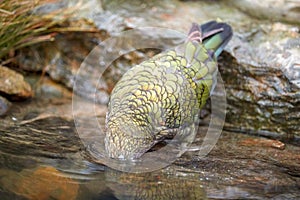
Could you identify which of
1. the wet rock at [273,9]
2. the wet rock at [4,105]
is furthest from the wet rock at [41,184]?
the wet rock at [273,9]

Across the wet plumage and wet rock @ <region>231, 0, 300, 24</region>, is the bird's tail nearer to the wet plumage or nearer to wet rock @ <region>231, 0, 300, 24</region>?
the wet plumage

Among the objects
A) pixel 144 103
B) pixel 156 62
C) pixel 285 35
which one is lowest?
pixel 144 103

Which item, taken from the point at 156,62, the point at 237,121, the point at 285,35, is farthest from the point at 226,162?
the point at 285,35

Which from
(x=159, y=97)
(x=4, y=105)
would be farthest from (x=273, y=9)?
(x=4, y=105)

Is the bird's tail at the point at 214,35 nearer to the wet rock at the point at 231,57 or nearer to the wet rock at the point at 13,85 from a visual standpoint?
the wet rock at the point at 231,57

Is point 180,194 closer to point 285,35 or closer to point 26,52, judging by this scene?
point 285,35
